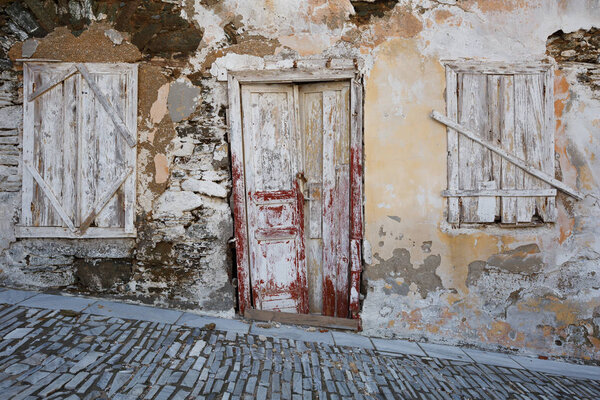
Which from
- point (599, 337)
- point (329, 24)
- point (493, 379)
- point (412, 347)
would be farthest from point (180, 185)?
point (599, 337)

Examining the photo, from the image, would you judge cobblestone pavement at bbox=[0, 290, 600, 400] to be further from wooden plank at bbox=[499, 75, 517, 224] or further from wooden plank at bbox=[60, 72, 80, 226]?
wooden plank at bbox=[499, 75, 517, 224]

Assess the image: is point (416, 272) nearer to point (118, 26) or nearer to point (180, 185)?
point (180, 185)

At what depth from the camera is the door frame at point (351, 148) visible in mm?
3504

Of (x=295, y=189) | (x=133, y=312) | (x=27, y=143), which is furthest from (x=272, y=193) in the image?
(x=27, y=143)

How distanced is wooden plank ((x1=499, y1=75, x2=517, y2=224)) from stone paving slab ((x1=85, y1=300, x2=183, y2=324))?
3.42 m

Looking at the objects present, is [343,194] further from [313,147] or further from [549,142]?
[549,142]

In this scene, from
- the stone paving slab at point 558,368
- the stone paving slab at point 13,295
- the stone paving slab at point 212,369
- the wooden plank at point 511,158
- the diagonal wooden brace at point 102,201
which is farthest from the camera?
the diagonal wooden brace at point 102,201

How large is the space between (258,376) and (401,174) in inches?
89.0

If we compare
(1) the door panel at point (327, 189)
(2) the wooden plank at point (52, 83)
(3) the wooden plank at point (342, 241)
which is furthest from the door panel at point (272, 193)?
(2) the wooden plank at point (52, 83)

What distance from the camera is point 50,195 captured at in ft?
11.7

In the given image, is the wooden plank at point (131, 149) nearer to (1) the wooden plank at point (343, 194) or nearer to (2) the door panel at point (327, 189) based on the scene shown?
(2) the door panel at point (327, 189)

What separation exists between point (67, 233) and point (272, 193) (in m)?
2.14

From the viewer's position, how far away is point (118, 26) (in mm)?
3557

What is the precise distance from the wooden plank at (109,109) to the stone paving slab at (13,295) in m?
1.83
